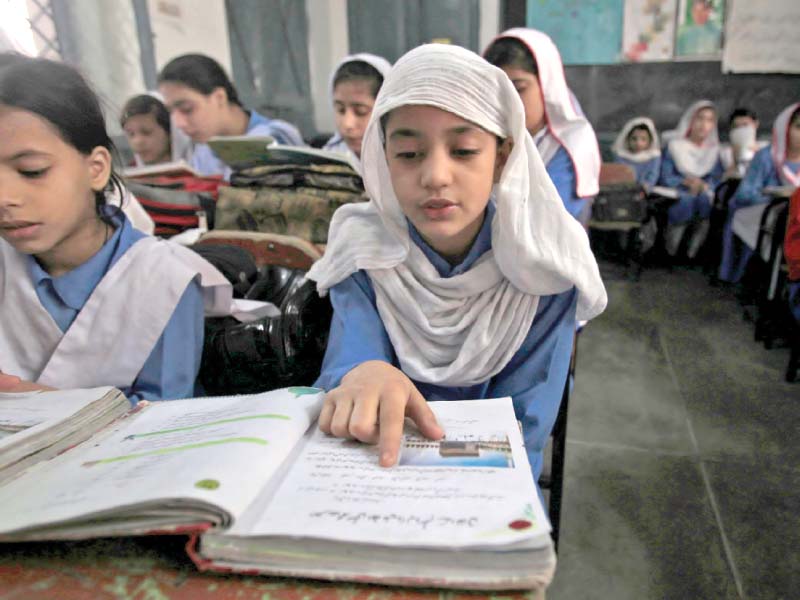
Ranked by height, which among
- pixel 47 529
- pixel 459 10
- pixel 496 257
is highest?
pixel 459 10

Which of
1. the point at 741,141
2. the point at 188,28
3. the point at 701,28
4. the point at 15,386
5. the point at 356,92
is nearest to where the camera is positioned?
the point at 15,386

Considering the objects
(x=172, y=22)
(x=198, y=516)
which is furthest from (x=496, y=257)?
(x=172, y=22)

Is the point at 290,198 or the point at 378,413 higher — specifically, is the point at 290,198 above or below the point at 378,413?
above

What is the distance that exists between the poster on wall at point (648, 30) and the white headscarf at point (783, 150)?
1341mm

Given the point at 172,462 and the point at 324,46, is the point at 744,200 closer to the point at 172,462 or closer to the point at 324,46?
the point at 324,46

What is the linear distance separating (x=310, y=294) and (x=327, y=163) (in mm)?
698

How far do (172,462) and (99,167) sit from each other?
68cm

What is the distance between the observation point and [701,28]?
14.7 ft

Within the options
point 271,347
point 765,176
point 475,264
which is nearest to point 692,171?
point 765,176

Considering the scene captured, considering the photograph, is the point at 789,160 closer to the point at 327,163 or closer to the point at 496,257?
the point at 327,163

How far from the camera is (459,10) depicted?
4.44m

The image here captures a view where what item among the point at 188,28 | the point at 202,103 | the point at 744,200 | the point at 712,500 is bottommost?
the point at 712,500

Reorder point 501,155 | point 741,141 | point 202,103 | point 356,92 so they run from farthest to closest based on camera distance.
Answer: point 741,141
point 202,103
point 356,92
point 501,155

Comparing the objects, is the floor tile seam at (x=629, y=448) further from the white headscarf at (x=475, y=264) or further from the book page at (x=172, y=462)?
the book page at (x=172, y=462)
